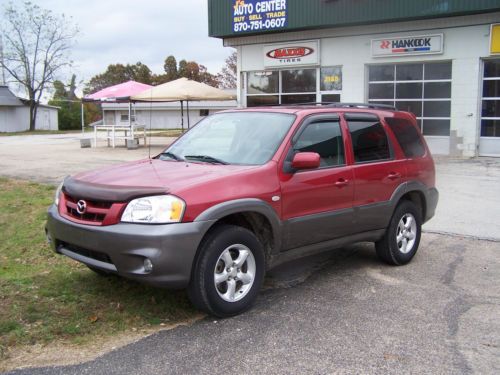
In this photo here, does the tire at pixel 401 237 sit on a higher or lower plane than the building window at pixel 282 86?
lower

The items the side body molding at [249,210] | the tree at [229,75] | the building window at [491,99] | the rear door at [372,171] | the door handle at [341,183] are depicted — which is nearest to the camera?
the side body molding at [249,210]

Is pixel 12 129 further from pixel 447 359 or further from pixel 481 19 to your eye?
pixel 447 359

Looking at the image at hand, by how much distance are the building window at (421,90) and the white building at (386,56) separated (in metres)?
0.03

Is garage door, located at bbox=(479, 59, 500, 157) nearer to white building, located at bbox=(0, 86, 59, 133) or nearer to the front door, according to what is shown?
the front door

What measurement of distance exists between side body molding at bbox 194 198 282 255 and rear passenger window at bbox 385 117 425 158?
2262 millimetres

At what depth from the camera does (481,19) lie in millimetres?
16344

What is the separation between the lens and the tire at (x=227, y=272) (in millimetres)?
4188

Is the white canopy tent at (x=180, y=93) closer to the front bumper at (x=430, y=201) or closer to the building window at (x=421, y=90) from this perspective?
the building window at (x=421, y=90)

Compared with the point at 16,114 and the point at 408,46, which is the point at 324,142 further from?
the point at 16,114

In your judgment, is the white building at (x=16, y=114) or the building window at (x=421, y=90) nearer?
the building window at (x=421, y=90)

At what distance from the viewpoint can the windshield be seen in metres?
4.97

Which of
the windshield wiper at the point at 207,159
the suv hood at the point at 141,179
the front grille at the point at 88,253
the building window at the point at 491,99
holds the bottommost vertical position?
the front grille at the point at 88,253

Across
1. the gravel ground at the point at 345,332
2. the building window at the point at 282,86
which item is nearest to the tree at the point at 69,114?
the building window at the point at 282,86

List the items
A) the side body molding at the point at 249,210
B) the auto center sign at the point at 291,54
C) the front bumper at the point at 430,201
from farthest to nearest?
1. the auto center sign at the point at 291,54
2. the front bumper at the point at 430,201
3. the side body molding at the point at 249,210
